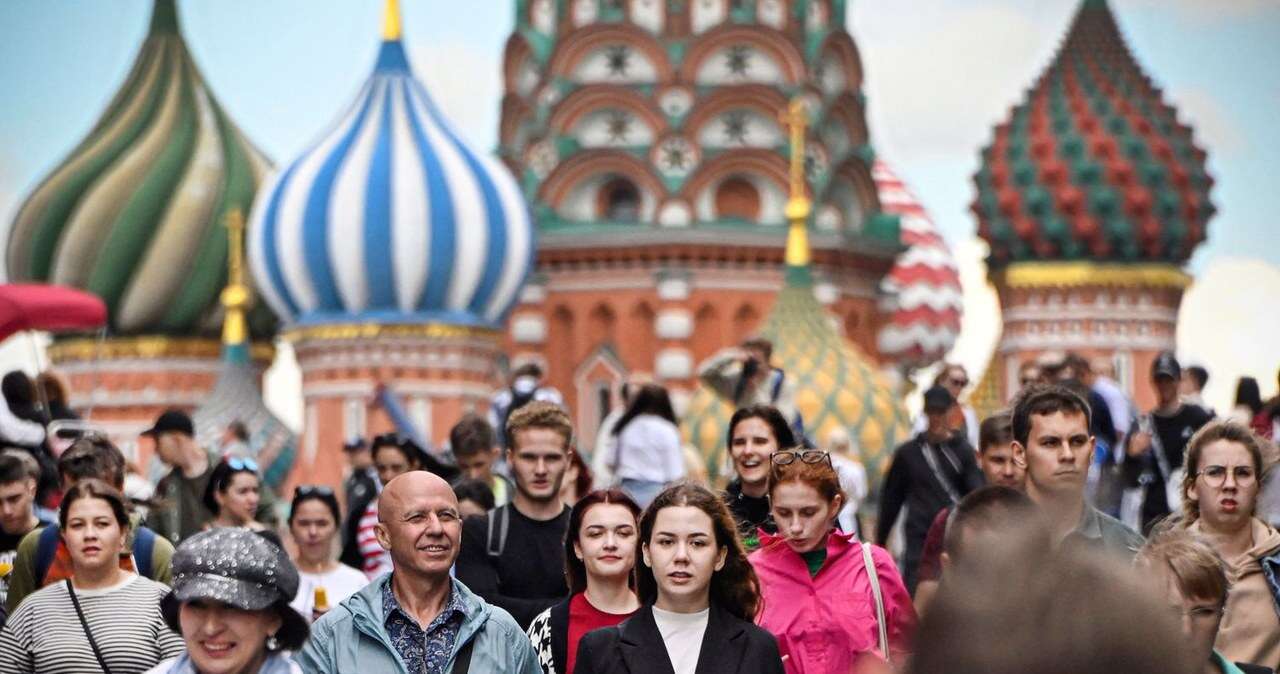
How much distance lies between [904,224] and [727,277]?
7005mm

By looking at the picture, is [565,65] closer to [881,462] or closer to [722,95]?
[722,95]

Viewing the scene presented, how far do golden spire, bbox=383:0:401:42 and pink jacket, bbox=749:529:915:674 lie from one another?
984 inches

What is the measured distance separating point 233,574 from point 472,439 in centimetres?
468

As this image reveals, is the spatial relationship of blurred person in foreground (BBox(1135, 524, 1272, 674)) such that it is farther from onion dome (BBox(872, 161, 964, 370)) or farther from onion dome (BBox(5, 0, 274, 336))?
onion dome (BBox(5, 0, 274, 336))

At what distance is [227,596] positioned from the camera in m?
3.91

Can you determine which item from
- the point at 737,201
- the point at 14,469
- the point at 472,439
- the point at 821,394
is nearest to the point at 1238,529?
the point at 472,439

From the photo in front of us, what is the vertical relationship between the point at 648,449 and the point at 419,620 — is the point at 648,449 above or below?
above

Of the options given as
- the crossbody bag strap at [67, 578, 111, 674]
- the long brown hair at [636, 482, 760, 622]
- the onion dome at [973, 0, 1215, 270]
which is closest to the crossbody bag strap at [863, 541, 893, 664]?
the long brown hair at [636, 482, 760, 622]

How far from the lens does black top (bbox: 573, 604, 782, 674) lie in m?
5.07

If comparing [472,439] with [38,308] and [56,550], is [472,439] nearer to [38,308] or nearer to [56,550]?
[56,550]

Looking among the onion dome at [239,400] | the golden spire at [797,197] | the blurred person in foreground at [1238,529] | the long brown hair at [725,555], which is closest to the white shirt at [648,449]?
the blurred person in foreground at [1238,529]

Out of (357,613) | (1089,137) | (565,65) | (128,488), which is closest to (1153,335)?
(1089,137)

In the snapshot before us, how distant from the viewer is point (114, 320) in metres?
36.1

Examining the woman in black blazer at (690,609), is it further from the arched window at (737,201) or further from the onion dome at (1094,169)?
the onion dome at (1094,169)
